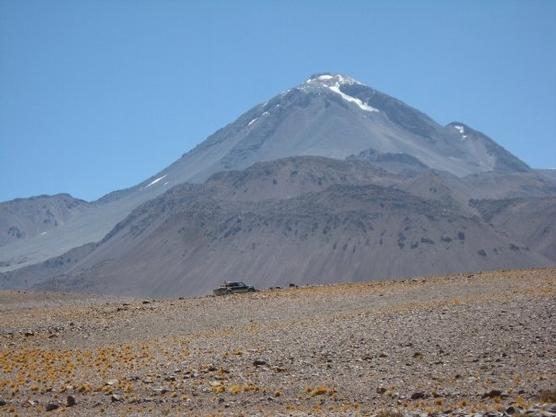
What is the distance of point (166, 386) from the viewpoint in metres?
20.8

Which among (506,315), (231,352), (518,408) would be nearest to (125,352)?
(231,352)

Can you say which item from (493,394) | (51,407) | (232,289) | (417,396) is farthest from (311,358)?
(232,289)

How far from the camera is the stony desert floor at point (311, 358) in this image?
18219 mm

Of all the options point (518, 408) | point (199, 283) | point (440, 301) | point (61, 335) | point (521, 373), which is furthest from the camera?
point (199, 283)

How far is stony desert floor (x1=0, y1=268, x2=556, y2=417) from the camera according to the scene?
18219mm

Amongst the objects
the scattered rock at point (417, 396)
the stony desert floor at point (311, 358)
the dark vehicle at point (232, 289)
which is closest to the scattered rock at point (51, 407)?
the stony desert floor at point (311, 358)

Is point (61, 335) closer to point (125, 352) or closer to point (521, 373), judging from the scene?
point (125, 352)

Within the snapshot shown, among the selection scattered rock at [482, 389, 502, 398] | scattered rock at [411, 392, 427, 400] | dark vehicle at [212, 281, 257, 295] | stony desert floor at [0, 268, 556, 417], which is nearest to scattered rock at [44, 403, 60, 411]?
stony desert floor at [0, 268, 556, 417]

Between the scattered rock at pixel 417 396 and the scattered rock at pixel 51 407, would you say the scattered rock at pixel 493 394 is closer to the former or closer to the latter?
the scattered rock at pixel 417 396

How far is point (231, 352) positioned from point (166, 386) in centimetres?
334

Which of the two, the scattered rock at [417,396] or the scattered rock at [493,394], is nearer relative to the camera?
the scattered rock at [493,394]

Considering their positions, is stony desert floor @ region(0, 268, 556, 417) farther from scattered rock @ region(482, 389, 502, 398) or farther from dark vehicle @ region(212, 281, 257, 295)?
dark vehicle @ region(212, 281, 257, 295)

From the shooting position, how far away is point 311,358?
22.3 metres

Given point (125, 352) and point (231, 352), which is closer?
point (231, 352)
